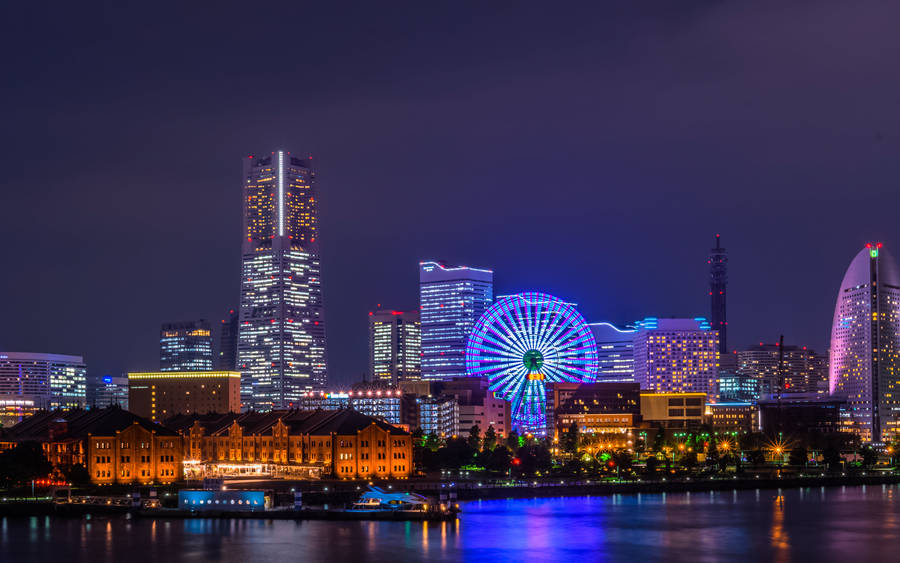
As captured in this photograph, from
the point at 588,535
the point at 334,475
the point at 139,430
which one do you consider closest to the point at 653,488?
the point at 334,475

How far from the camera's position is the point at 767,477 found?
159625mm

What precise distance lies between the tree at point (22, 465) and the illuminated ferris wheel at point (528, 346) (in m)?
81.1

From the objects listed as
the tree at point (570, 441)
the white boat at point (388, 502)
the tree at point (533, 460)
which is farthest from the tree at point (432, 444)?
the white boat at point (388, 502)

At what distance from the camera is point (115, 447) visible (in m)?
133

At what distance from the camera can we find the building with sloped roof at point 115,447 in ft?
433

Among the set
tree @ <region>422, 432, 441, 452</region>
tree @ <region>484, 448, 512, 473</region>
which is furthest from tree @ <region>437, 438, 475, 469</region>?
tree @ <region>484, 448, 512, 473</region>

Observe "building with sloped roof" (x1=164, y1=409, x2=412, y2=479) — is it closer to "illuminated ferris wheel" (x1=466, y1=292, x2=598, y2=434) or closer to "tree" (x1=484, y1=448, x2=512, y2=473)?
"tree" (x1=484, y1=448, x2=512, y2=473)

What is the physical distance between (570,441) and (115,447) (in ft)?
249

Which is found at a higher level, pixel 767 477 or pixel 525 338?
pixel 525 338

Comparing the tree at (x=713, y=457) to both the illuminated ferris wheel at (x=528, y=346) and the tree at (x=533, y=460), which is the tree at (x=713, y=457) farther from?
the tree at (x=533, y=460)

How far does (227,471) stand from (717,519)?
53.2 meters

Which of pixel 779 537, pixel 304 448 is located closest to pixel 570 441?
pixel 304 448

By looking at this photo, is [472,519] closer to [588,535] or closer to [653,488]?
[588,535]

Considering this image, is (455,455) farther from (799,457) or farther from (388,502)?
(799,457)
